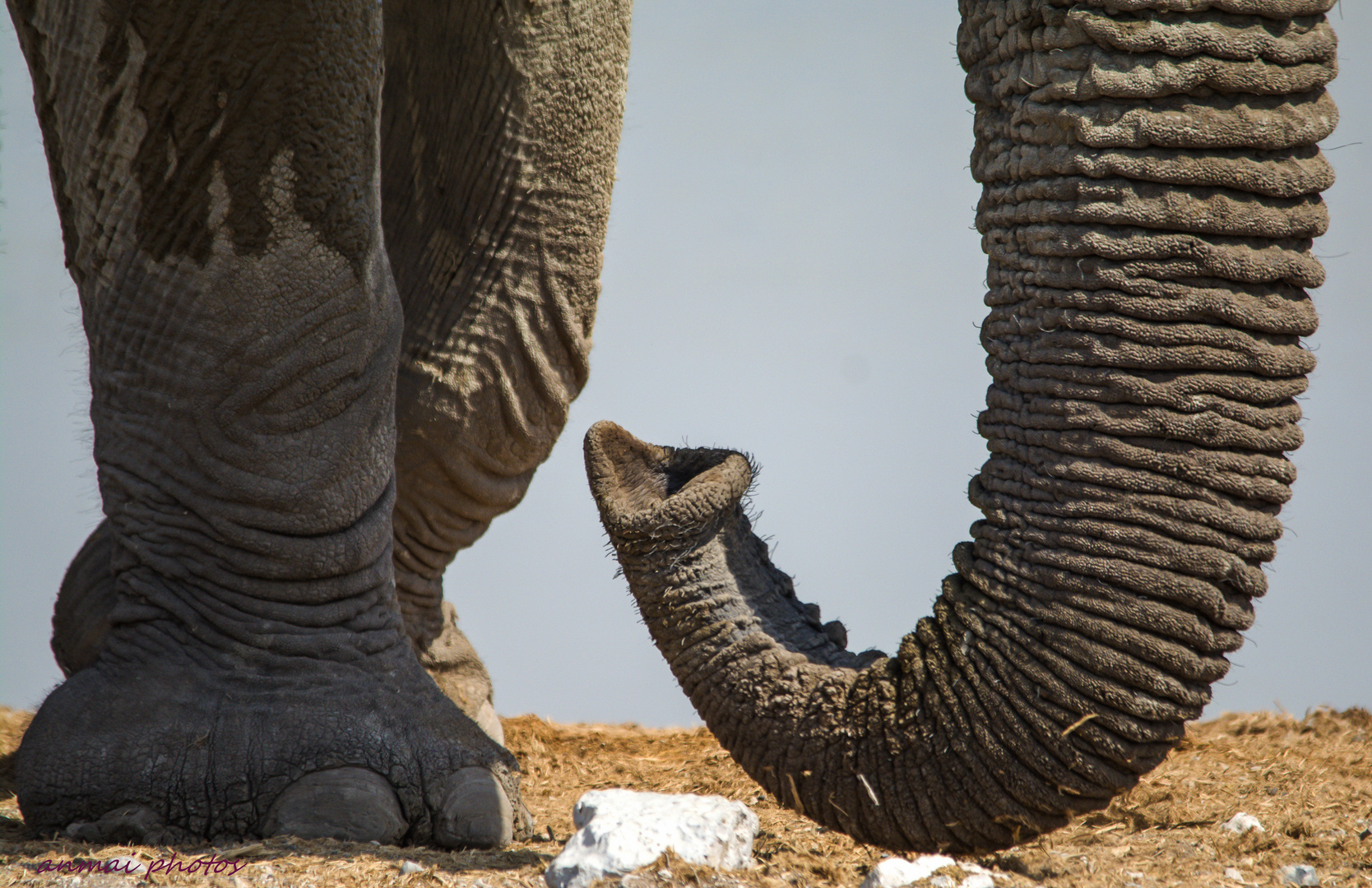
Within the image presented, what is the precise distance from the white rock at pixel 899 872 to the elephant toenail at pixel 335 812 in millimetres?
725

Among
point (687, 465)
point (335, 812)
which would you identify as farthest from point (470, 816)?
point (687, 465)

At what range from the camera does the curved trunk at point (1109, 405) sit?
1.36 metres

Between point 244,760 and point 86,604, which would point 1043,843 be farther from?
point 86,604

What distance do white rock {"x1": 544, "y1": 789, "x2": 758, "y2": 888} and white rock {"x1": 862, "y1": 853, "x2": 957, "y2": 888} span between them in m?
0.16

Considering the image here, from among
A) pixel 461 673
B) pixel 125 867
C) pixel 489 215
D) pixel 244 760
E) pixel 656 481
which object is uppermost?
pixel 489 215

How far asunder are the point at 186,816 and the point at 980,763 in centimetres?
107

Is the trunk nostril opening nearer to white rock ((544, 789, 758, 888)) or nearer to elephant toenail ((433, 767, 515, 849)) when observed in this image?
white rock ((544, 789, 758, 888))

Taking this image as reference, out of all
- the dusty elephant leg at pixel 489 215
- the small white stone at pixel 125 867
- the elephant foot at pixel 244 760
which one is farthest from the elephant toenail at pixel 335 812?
the dusty elephant leg at pixel 489 215

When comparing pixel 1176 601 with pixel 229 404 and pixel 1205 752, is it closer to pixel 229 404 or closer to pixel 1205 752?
pixel 229 404

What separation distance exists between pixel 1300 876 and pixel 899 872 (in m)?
0.53

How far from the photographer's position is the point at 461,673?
→ 2914 millimetres

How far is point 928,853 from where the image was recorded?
1533mm

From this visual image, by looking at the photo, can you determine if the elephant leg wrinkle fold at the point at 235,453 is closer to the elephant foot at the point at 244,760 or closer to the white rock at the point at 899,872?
the elephant foot at the point at 244,760

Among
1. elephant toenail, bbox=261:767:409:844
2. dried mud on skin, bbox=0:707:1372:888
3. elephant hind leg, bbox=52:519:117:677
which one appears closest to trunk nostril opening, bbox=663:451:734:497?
dried mud on skin, bbox=0:707:1372:888
